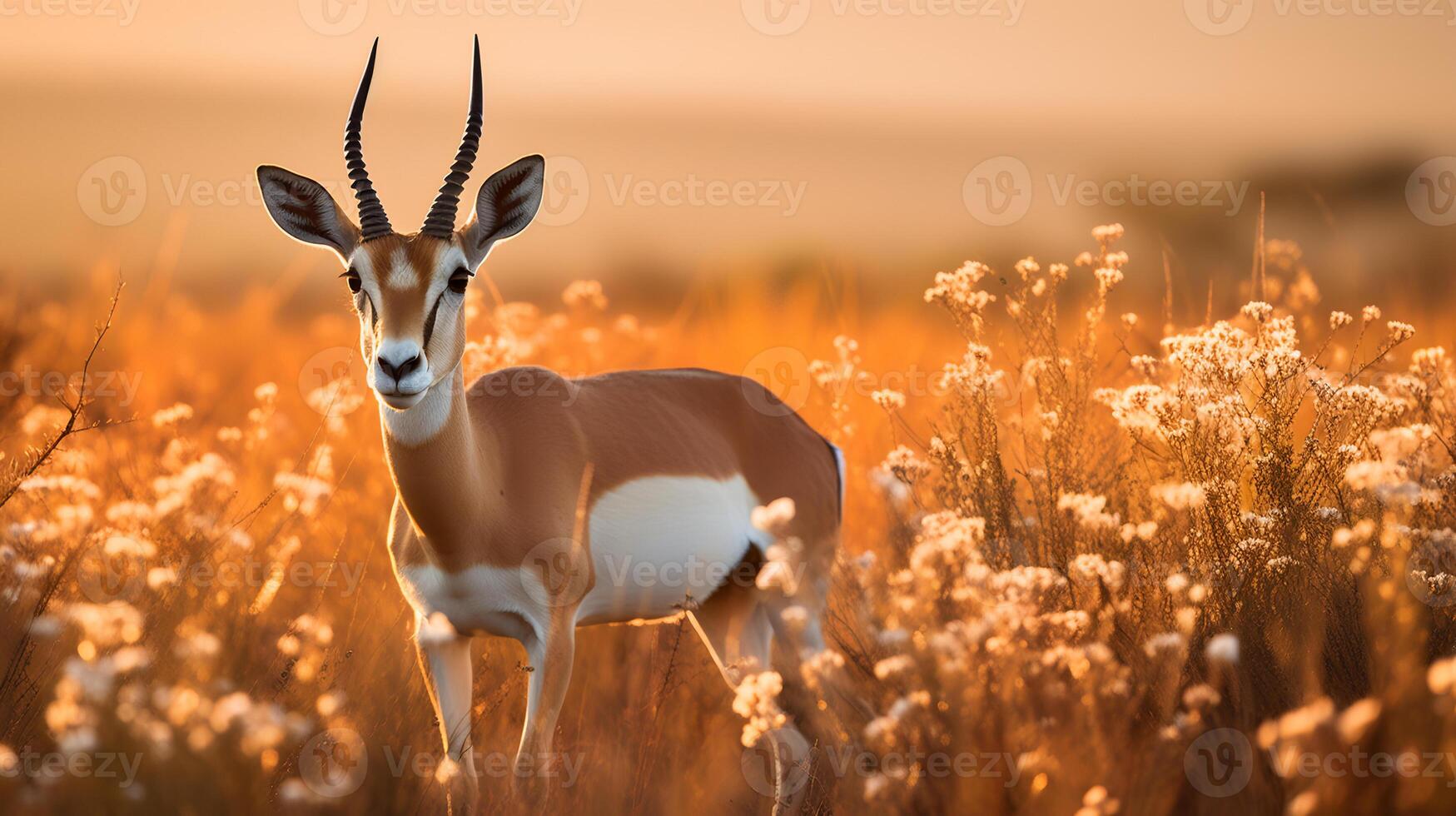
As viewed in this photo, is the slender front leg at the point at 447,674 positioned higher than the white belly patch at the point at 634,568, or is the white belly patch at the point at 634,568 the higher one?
the white belly patch at the point at 634,568

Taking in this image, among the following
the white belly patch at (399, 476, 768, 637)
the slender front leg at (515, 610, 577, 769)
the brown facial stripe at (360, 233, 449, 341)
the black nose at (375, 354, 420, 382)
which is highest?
the brown facial stripe at (360, 233, 449, 341)

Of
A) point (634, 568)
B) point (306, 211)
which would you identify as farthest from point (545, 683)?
point (306, 211)

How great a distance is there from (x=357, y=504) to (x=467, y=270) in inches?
138

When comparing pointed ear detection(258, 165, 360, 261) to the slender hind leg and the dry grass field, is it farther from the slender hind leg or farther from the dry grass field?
the slender hind leg

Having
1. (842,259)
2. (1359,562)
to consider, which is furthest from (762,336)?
(1359,562)

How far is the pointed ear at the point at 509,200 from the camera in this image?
571cm

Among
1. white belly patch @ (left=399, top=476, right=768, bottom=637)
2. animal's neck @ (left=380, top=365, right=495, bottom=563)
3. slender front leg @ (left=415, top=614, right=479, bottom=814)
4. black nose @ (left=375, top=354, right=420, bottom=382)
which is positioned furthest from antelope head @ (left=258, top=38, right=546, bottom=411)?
slender front leg @ (left=415, top=614, right=479, bottom=814)

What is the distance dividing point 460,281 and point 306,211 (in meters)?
0.89

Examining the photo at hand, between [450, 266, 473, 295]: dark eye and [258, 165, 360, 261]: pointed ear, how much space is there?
0.53 meters

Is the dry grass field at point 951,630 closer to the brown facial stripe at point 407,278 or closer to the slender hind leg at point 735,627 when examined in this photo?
the slender hind leg at point 735,627

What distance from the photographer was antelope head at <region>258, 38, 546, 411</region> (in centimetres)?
479

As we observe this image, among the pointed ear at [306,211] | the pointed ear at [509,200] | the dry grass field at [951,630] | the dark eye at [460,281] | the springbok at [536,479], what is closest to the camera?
the dry grass field at [951,630]

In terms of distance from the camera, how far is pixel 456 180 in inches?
215

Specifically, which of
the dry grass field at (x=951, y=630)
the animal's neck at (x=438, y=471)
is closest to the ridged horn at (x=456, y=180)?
the animal's neck at (x=438, y=471)
